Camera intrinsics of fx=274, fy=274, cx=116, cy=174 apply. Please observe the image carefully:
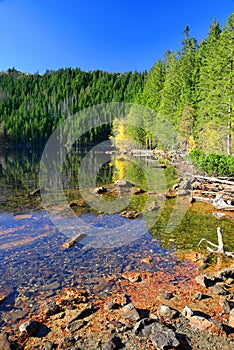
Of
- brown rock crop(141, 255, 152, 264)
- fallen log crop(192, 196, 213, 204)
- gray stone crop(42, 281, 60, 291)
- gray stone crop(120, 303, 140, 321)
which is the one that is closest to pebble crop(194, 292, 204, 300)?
gray stone crop(120, 303, 140, 321)

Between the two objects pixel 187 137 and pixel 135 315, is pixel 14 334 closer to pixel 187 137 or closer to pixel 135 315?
pixel 135 315

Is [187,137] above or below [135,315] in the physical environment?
above

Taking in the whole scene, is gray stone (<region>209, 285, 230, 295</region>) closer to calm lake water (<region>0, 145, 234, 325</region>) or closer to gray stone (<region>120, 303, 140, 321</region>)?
calm lake water (<region>0, 145, 234, 325</region>)

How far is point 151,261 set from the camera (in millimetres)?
10766

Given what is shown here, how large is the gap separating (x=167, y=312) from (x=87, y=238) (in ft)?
22.4

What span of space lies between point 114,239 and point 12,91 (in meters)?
185

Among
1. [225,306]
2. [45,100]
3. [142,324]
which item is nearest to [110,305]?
[142,324]

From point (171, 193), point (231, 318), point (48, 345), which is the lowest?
point (48, 345)

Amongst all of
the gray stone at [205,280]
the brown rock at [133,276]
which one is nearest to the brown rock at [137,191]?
the brown rock at [133,276]

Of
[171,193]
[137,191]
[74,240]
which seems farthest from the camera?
[137,191]

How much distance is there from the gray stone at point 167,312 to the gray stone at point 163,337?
0.53 metres

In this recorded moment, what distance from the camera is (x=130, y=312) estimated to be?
7281mm

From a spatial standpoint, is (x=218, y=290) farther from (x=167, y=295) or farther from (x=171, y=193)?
(x=171, y=193)

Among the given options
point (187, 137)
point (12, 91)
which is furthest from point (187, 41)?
point (12, 91)
